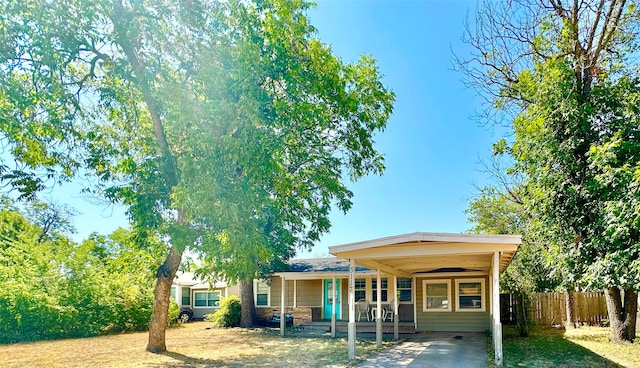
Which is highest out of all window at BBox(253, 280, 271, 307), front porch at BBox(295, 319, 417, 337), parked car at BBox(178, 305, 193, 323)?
window at BBox(253, 280, 271, 307)

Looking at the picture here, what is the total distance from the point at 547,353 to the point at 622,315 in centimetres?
361

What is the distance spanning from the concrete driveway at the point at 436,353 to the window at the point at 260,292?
8.97 m

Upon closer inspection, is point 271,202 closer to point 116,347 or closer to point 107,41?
point 107,41

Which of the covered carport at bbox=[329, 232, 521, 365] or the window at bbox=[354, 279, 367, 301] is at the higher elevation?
the covered carport at bbox=[329, 232, 521, 365]

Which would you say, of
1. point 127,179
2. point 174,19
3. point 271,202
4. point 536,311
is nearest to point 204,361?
point 271,202

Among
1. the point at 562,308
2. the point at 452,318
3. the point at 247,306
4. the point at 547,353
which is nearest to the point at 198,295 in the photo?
the point at 247,306

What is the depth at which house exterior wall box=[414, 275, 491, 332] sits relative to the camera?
15.9m

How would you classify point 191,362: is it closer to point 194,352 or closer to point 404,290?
point 194,352

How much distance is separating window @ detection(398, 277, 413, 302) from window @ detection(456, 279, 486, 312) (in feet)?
6.38

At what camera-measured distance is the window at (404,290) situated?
57.4ft

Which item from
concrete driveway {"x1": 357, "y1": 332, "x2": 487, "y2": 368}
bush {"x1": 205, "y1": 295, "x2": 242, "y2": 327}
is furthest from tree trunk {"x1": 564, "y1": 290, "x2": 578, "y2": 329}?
bush {"x1": 205, "y1": 295, "x2": 242, "y2": 327}

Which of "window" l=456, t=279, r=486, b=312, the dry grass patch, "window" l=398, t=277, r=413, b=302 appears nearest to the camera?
the dry grass patch

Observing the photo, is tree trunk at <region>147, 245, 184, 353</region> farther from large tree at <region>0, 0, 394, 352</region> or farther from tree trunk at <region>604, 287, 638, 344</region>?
tree trunk at <region>604, 287, 638, 344</region>

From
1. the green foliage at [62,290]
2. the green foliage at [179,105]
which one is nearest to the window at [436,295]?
the green foliage at [179,105]
